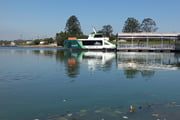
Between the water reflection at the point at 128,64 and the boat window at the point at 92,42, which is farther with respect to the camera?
the boat window at the point at 92,42

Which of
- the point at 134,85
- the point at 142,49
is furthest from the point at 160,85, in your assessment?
the point at 142,49

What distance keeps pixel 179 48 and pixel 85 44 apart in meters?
16.7

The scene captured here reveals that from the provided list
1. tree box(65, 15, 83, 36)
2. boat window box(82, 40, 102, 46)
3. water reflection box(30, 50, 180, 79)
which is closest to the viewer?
water reflection box(30, 50, 180, 79)

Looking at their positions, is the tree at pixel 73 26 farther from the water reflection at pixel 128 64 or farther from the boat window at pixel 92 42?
the water reflection at pixel 128 64

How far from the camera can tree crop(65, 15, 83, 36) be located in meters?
77.1

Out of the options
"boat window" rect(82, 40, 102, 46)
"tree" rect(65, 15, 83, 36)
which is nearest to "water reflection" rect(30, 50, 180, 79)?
→ "boat window" rect(82, 40, 102, 46)

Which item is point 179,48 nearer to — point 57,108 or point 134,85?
point 134,85

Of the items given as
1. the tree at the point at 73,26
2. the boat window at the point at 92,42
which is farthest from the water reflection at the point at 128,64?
the tree at the point at 73,26

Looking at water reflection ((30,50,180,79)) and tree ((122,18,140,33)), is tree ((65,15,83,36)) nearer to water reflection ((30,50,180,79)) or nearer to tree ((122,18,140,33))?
tree ((122,18,140,33))

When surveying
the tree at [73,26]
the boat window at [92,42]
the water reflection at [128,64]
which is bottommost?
→ the water reflection at [128,64]

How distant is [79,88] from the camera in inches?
316

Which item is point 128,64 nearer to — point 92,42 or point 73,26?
point 92,42

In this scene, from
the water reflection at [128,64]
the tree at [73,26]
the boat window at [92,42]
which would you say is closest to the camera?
the water reflection at [128,64]

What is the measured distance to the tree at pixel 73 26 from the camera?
253 feet
